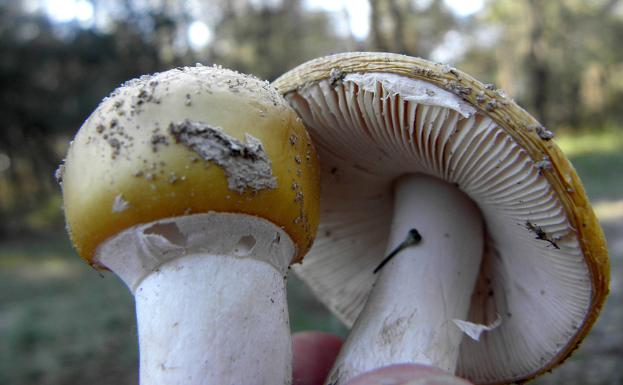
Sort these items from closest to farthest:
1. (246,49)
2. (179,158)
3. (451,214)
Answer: (179,158)
(451,214)
(246,49)

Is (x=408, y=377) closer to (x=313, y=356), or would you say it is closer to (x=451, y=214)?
(x=451, y=214)

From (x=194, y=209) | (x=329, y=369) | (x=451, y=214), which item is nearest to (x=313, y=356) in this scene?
(x=329, y=369)

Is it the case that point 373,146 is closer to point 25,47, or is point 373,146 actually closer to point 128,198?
point 128,198

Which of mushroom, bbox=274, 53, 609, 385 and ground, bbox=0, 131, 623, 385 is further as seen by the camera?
ground, bbox=0, 131, 623, 385

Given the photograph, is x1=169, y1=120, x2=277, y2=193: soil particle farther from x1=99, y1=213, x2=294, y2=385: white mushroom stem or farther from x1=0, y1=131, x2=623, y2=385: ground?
x1=0, y1=131, x2=623, y2=385: ground

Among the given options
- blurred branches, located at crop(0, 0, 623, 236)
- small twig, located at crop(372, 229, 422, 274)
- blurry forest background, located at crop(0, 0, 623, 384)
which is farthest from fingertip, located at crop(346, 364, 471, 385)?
blurred branches, located at crop(0, 0, 623, 236)

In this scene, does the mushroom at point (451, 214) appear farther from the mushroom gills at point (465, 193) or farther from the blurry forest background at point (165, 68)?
the blurry forest background at point (165, 68)

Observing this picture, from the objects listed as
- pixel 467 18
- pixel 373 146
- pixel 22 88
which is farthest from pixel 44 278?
pixel 467 18
